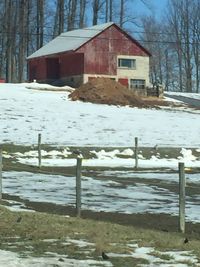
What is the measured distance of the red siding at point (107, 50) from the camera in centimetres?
6372

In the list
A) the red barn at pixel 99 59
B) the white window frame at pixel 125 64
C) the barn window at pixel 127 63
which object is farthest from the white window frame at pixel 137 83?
the barn window at pixel 127 63

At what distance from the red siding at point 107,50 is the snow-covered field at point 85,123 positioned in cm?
1045

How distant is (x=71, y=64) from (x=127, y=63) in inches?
218

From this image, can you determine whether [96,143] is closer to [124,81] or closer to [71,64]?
[124,81]

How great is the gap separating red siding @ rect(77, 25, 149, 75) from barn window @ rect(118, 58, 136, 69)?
56cm

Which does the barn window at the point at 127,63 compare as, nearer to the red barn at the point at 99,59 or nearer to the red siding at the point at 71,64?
the red barn at the point at 99,59

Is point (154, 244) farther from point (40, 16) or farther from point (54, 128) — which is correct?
point (40, 16)

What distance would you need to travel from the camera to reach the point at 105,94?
53.1m

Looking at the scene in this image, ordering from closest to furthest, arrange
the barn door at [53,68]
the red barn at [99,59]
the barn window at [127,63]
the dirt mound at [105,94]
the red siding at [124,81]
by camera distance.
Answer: the dirt mound at [105,94] → the red barn at [99,59] → the red siding at [124,81] → the barn window at [127,63] → the barn door at [53,68]

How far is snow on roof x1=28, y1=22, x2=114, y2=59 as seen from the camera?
64688 millimetres

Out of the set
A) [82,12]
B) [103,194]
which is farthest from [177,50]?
[103,194]

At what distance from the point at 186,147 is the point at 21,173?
13.9 metres

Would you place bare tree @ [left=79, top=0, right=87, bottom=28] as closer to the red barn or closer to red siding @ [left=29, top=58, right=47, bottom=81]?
red siding @ [left=29, top=58, right=47, bottom=81]

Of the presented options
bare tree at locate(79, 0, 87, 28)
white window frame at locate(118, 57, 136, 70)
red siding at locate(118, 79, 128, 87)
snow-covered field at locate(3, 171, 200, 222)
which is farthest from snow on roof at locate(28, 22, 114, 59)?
snow-covered field at locate(3, 171, 200, 222)
